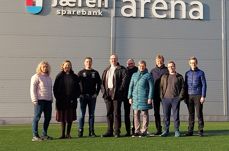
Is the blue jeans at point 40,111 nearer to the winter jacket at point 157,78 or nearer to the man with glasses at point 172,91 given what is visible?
the winter jacket at point 157,78

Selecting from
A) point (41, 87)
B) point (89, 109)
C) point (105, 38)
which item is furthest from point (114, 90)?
point (105, 38)

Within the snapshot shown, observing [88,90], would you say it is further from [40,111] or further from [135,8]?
[135,8]

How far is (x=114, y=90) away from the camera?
33.2 ft

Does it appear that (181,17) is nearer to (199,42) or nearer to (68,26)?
(199,42)

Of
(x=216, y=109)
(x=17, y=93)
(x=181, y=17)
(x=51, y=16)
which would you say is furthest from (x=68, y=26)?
(x=216, y=109)

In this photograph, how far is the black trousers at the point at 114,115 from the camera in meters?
10.1

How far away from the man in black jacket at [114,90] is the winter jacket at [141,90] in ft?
0.75

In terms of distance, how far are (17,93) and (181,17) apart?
308 inches

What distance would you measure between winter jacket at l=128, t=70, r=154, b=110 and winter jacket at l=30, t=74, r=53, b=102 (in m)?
1.89

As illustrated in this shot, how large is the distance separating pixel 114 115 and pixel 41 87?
5.95 feet

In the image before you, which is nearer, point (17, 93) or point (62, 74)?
point (62, 74)

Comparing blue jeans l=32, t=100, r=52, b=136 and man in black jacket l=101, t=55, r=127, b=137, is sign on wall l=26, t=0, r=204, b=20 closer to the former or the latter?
man in black jacket l=101, t=55, r=127, b=137

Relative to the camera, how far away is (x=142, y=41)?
742 inches

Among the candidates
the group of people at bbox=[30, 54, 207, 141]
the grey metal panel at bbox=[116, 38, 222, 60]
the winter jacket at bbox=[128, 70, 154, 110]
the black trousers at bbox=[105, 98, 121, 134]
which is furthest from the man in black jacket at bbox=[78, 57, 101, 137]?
the grey metal panel at bbox=[116, 38, 222, 60]
